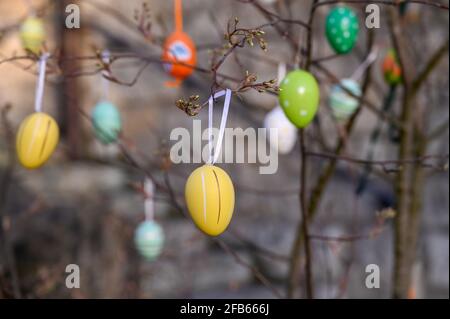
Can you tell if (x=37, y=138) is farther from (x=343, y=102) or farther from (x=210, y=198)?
(x=343, y=102)

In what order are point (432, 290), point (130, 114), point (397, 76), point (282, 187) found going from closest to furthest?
point (397, 76) → point (432, 290) → point (282, 187) → point (130, 114)

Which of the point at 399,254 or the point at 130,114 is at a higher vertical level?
the point at 130,114

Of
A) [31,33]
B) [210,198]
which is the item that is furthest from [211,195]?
[31,33]

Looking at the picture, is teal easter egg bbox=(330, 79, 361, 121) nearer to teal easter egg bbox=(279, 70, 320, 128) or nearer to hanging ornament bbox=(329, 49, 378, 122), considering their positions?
hanging ornament bbox=(329, 49, 378, 122)

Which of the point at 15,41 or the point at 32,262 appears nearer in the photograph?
the point at 32,262

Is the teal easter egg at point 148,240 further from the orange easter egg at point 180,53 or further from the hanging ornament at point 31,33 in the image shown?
the hanging ornament at point 31,33

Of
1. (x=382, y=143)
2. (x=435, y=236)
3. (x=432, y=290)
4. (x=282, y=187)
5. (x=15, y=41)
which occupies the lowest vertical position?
(x=432, y=290)

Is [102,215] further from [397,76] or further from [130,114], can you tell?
[397,76]
